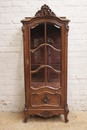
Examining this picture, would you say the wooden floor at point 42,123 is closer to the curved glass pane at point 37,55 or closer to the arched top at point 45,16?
the curved glass pane at point 37,55

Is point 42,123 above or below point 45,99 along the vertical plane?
below

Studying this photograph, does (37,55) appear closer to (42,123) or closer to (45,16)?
(45,16)

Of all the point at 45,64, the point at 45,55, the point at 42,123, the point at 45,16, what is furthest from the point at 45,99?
the point at 45,16

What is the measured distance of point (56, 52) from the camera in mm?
2252

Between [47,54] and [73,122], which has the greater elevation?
[47,54]

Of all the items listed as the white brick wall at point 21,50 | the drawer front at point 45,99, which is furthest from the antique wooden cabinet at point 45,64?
the white brick wall at point 21,50

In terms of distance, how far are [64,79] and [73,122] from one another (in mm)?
592

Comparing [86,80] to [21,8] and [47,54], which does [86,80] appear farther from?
[21,8]

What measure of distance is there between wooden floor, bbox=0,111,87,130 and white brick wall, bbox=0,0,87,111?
0.21 m

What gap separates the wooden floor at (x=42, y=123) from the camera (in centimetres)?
223

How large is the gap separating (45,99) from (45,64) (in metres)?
0.45

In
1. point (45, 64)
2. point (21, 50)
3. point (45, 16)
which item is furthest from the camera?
point (21, 50)

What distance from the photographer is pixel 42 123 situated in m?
2.34

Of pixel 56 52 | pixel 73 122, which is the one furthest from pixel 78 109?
pixel 56 52
